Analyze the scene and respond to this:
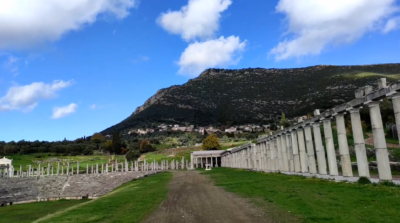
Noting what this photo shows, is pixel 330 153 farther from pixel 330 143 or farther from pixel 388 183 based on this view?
pixel 388 183

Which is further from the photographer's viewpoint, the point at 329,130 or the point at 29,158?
the point at 29,158

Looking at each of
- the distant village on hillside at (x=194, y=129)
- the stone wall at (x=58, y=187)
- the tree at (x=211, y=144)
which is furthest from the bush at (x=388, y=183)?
the distant village on hillside at (x=194, y=129)

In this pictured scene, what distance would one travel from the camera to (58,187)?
62.2 meters

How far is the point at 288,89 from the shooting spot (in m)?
169

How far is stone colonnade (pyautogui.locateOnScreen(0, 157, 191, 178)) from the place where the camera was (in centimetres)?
7544

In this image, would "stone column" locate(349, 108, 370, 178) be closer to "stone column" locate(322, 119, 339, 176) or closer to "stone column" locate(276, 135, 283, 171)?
"stone column" locate(322, 119, 339, 176)

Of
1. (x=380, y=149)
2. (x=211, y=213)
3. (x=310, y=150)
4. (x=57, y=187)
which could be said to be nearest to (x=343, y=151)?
(x=380, y=149)

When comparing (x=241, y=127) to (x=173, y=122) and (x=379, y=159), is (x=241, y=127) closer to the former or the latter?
(x=173, y=122)

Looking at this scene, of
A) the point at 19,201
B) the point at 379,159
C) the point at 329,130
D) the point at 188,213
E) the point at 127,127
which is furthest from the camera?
the point at 127,127

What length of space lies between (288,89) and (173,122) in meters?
71.7

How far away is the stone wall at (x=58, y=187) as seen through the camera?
54.4 metres

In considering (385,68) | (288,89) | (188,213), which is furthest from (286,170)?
(385,68)

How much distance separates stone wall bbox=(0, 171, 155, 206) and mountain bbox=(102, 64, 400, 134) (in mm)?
102529

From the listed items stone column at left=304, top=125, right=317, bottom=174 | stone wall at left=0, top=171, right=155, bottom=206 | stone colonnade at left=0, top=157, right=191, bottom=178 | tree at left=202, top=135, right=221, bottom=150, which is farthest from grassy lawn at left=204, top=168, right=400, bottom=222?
tree at left=202, top=135, right=221, bottom=150
